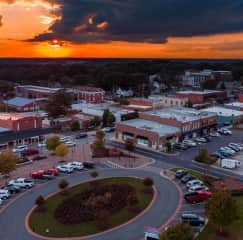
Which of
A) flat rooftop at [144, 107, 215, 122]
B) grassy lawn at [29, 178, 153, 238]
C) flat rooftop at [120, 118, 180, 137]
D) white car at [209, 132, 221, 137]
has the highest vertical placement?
flat rooftop at [144, 107, 215, 122]

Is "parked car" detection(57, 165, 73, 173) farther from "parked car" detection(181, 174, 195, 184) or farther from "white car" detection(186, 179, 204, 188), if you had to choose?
"white car" detection(186, 179, 204, 188)

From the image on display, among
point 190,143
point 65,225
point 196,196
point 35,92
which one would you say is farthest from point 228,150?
A: point 35,92

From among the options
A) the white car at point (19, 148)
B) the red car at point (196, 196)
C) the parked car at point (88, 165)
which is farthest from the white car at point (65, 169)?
the red car at point (196, 196)

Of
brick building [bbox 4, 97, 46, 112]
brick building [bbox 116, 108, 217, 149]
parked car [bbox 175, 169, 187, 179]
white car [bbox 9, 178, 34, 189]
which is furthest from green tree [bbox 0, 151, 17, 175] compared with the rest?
brick building [bbox 4, 97, 46, 112]

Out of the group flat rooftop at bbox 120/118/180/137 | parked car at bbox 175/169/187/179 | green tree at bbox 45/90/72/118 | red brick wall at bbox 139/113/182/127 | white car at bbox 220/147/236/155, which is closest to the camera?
parked car at bbox 175/169/187/179

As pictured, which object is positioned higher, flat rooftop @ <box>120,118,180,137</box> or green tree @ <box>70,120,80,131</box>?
flat rooftop @ <box>120,118,180,137</box>

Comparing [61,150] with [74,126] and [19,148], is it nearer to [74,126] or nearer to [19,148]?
[19,148]

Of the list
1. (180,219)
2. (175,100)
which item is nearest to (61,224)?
(180,219)

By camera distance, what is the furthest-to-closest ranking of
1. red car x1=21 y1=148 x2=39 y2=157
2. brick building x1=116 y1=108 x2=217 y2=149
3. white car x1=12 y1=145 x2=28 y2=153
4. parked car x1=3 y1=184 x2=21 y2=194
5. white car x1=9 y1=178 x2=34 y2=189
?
brick building x1=116 y1=108 x2=217 y2=149 < white car x1=12 y1=145 x2=28 y2=153 < red car x1=21 y1=148 x2=39 y2=157 < white car x1=9 y1=178 x2=34 y2=189 < parked car x1=3 y1=184 x2=21 y2=194
